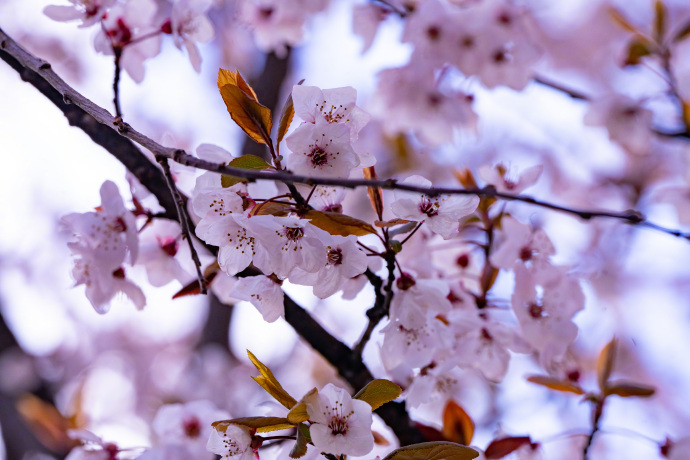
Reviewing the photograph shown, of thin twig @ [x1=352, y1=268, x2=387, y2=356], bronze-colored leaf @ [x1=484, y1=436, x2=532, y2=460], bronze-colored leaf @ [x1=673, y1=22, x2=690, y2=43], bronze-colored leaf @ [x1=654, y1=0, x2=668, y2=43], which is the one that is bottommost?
bronze-colored leaf @ [x1=484, y1=436, x2=532, y2=460]

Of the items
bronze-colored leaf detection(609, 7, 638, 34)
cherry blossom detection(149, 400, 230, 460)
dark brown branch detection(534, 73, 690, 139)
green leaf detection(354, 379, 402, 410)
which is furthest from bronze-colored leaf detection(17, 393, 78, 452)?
bronze-colored leaf detection(609, 7, 638, 34)

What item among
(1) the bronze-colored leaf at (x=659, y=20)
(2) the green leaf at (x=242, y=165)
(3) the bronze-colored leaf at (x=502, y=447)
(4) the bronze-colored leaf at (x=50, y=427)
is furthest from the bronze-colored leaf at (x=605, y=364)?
(4) the bronze-colored leaf at (x=50, y=427)

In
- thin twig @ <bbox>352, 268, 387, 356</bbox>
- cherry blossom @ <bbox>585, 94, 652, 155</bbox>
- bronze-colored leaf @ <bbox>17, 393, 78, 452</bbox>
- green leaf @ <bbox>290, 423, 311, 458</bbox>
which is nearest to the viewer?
green leaf @ <bbox>290, 423, 311, 458</bbox>

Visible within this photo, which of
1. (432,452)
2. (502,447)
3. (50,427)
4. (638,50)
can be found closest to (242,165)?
(432,452)

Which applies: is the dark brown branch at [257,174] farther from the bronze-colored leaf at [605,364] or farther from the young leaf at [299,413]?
the bronze-colored leaf at [605,364]

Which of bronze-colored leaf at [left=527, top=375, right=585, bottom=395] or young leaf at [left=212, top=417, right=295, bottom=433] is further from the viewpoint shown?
bronze-colored leaf at [left=527, top=375, right=585, bottom=395]

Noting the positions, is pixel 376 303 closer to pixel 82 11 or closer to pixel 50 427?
pixel 82 11

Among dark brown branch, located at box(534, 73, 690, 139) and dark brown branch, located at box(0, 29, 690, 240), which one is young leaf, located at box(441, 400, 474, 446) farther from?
dark brown branch, located at box(534, 73, 690, 139)

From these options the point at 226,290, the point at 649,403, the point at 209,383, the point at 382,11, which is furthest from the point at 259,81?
the point at 649,403

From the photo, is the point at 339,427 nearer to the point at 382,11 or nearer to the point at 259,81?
the point at 382,11
